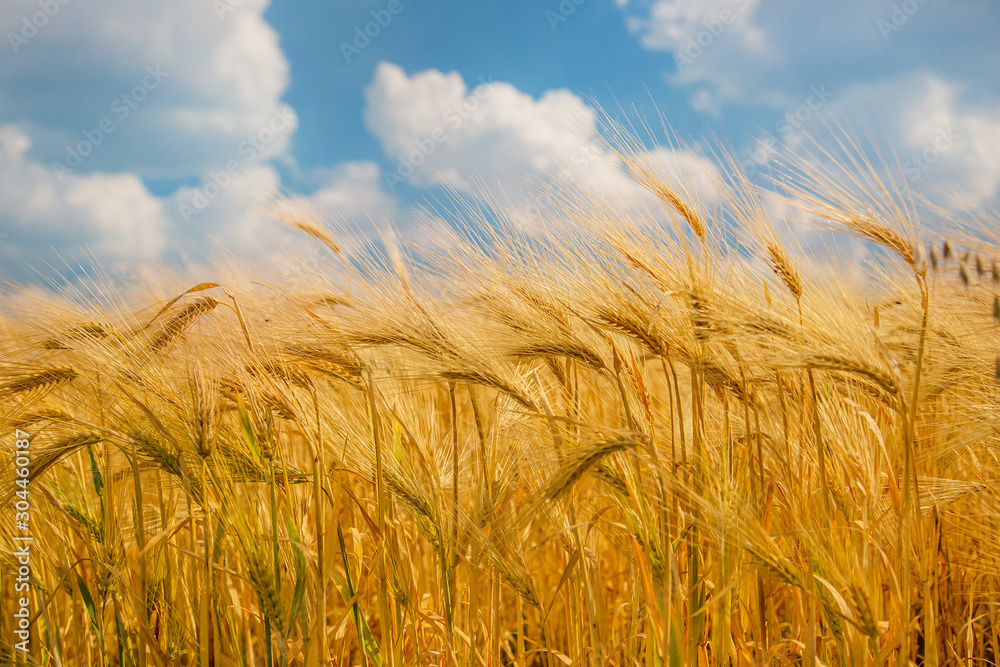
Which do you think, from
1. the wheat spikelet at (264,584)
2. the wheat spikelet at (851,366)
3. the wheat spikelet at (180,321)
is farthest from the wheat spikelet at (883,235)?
the wheat spikelet at (180,321)

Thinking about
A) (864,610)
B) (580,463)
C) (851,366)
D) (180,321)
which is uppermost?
(180,321)

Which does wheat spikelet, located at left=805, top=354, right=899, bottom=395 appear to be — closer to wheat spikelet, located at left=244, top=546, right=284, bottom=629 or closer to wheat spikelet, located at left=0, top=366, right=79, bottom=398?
wheat spikelet, located at left=244, top=546, right=284, bottom=629

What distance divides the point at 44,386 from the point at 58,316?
0.22 meters

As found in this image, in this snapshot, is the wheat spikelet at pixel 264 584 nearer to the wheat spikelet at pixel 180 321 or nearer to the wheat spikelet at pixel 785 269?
the wheat spikelet at pixel 180 321

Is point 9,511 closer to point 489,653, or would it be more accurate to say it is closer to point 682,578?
point 489,653

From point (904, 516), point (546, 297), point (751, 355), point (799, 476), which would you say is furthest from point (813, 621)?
point (546, 297)

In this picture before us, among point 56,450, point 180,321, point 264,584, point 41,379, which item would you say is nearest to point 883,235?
point 264,584

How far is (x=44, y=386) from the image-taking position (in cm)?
153

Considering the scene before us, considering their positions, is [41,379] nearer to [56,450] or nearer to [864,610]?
[56,450]

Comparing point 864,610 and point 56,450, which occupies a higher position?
point 56,450

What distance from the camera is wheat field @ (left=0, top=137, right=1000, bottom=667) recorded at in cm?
114

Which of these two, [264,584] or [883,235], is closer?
[264,584]

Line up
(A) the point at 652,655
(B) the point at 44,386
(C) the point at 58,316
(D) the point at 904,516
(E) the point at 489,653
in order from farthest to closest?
(C) the point at 58,316
(B) the point at 44,386
(E) the point at 489,653
(A) the point at 652,655
(D) the point at 904,516

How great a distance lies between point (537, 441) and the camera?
133cm
